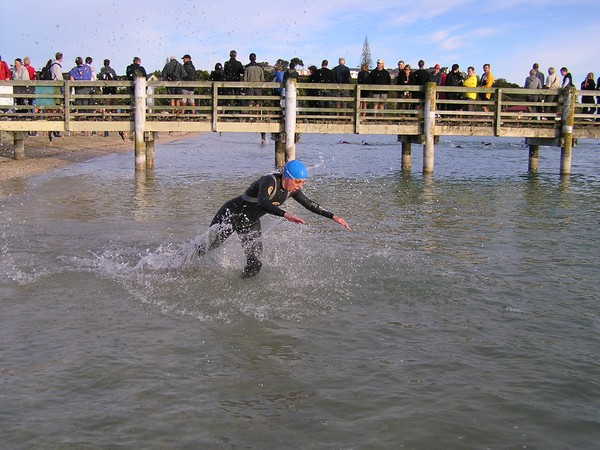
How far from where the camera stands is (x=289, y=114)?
64.6 ft

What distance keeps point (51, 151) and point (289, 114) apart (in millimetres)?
12066

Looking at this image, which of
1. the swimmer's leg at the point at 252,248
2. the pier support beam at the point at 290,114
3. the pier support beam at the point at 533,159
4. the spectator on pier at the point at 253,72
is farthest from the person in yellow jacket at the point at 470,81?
the swimmer's leg at the point at 252,248

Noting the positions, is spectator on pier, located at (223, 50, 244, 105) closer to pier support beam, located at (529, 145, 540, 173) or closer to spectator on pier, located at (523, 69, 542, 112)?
spectator on pier, located at (523, 69, 542, 112)

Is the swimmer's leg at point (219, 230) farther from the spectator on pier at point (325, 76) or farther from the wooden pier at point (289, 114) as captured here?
the spectator on pier at point (325, 76)

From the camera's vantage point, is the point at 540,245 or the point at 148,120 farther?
the point at 148,120

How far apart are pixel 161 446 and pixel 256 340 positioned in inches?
82.6

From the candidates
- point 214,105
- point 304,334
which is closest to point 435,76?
point 214,105

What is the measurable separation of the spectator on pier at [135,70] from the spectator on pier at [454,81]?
9024 mm

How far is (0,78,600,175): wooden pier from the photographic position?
19.8 m

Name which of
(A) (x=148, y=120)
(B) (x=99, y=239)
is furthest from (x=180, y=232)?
(A) (x=148, y=120)

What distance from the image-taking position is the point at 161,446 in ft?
14.8

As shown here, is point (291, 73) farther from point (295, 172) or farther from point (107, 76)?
point (295, 172)

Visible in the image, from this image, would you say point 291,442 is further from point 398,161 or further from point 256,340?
point 398,161

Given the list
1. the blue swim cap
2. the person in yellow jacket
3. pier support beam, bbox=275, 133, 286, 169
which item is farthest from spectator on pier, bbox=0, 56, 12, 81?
the blue swim cap
